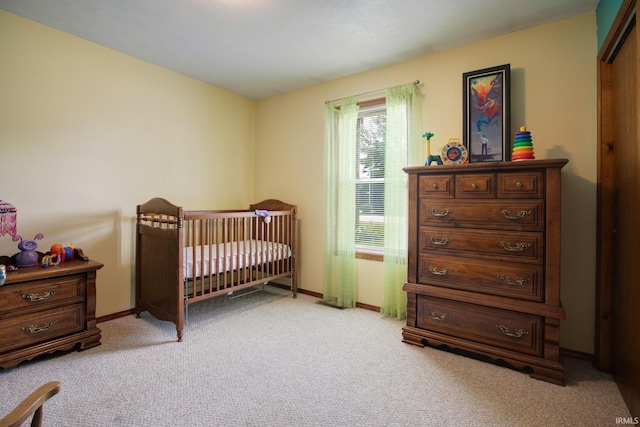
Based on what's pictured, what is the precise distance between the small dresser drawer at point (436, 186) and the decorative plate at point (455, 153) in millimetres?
251

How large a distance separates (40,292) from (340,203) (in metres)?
2.55

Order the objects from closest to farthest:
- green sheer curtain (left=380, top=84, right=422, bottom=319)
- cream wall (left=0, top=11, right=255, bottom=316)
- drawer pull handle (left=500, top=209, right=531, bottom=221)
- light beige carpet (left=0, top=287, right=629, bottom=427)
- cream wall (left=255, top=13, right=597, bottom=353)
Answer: light beige carpet (left=0, top=287, right=629, bottom=427) → drawer pull handle (left=500, top=209, right=531, bottom=221) → cream wall (left=255, top=13, right=597, bottom=353) → cream wall (left=0, top=11, right=255, bottom=316) → green sheer curtain (left=380, top=84, right=422, bottom=319)

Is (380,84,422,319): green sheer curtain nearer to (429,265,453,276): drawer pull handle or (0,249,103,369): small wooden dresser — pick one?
(429,265,453,276): drawer pull handle

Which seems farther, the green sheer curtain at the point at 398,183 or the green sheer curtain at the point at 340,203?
the green sheer curtain at the point at 340,203

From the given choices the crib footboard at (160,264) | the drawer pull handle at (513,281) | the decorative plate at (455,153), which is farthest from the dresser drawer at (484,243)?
the crib footboard at (160,264)

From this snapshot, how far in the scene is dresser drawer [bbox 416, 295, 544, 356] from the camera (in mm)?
1988

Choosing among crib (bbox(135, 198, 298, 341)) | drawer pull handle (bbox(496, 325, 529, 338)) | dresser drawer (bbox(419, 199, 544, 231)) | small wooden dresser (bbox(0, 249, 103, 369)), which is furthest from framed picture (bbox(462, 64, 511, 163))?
small wooden dresser (bbox(0, 249, 103, 369))

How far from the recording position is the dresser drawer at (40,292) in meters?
1.98

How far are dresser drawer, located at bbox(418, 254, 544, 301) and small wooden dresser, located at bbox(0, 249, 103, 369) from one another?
2.49 metres

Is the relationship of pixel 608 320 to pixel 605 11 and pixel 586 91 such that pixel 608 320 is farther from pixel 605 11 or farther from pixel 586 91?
pixel 605 11

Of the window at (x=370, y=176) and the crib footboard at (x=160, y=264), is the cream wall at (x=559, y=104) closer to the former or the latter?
the window at (x=370, y=176)

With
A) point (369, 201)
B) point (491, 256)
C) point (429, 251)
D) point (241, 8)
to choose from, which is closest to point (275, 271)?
point (369, 201)

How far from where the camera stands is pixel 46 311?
2135 mm

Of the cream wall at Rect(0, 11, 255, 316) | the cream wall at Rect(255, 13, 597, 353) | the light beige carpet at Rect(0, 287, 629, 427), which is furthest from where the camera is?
the cream wall at Rect(0, 11, 255, 316)
